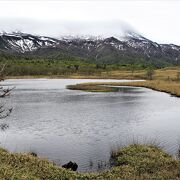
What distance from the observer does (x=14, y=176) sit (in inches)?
761

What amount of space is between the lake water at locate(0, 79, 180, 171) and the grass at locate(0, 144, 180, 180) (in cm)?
275

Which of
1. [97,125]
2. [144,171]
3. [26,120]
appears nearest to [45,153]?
[144,171]

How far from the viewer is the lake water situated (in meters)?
33.4

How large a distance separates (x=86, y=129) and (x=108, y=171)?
21.1 metres

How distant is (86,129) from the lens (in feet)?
150

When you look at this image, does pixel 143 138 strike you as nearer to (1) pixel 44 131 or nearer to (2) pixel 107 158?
(2) pixel 107 158

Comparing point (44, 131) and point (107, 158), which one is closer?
point (107, 158)

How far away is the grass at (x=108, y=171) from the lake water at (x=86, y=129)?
2753 millimetres

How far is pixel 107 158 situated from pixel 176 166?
7582mm

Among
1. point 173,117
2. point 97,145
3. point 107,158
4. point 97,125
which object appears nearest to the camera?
point 107,158

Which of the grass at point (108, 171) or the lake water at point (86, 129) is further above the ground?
the grass at point (108, 171)

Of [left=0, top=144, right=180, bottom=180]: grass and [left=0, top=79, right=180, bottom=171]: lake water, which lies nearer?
[left=0, top=144, right=180, bottom=180]: grass

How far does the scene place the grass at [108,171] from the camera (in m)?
21.6

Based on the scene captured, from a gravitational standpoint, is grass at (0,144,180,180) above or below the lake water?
above
